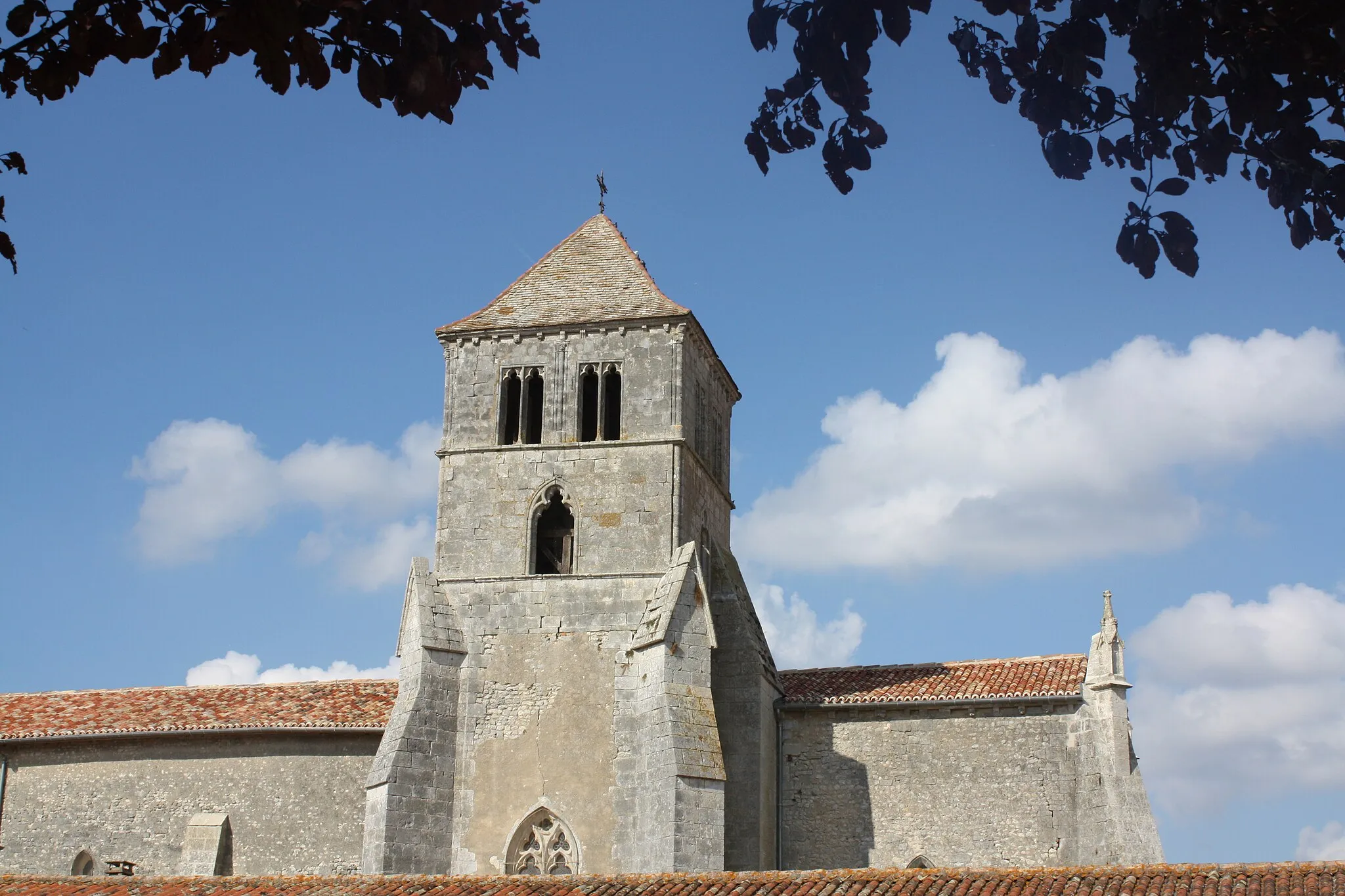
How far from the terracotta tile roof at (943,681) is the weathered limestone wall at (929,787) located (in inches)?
10.0

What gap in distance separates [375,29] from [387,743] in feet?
59.9

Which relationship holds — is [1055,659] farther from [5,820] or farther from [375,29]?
[375,29]

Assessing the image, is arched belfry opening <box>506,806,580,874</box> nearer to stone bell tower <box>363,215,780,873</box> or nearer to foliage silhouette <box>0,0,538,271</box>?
stone bell tower <box>363,215,780,873</box>

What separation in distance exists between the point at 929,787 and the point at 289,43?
20.8m

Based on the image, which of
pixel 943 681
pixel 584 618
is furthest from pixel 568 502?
pixel 943 681

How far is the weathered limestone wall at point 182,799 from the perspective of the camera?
79.9 ft

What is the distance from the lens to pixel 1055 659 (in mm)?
24578

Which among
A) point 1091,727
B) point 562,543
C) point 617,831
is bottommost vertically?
point 617,831

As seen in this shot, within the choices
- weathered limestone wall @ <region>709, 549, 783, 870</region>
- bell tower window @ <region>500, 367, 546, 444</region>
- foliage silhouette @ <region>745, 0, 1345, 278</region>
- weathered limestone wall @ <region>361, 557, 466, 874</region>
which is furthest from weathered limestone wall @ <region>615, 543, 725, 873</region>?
foliage silhouette @ <region>745, 0, 1345, 278</region>

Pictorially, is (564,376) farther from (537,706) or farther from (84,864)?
(84,864)

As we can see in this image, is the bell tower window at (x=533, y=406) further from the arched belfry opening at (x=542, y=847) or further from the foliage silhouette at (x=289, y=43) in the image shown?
the foliage silhouette at (x=289, y=43)

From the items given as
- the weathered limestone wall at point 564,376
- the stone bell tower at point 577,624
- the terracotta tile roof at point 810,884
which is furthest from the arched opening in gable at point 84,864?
the weathered limestone wall at point 564,376

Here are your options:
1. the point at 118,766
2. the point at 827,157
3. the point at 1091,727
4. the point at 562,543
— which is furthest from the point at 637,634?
the point at 827,157

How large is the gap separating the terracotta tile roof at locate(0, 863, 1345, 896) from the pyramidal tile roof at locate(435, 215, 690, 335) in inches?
398
